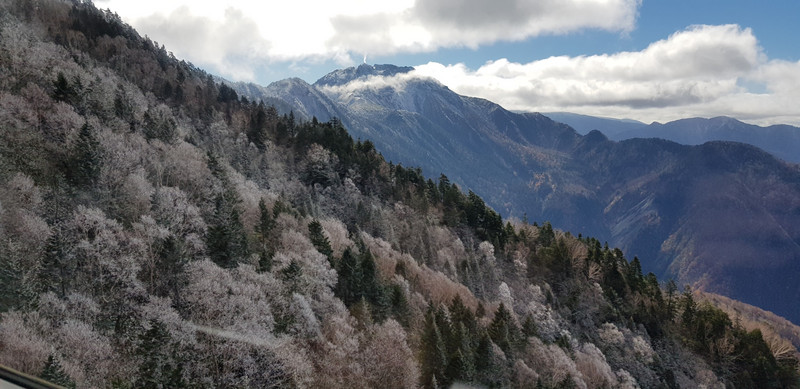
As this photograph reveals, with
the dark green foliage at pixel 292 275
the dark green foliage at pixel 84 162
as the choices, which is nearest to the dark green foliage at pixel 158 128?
the dark green foliage at pixel 84 162

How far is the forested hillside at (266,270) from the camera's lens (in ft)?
99.1

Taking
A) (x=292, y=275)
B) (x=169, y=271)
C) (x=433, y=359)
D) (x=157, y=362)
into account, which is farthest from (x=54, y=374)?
(x=433, y=359)

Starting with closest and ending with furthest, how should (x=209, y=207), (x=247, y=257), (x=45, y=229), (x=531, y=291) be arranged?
(x=45, y=229) → (x=247, y=257) → (x=209, y=207) → (x=531, y=291)

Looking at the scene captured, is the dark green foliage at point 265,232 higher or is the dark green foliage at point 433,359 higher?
the dark green foliage at point 265,232

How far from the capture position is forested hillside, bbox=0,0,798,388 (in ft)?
99.1

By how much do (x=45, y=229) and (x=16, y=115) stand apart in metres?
22.8

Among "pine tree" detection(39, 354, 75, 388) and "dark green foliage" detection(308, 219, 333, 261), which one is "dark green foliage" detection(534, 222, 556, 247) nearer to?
"dark green foliage" detection(308, 219, 333, 261)

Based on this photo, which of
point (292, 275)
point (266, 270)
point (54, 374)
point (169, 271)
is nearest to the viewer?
point (54, 374)

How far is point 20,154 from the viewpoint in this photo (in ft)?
133

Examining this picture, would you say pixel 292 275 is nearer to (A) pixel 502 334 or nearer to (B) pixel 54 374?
(B) pixel 54 374

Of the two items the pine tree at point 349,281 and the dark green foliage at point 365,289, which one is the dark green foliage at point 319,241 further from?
the pine tree at point 349,281

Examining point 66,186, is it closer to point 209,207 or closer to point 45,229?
point 45,229

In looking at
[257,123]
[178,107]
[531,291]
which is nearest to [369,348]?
[531,291]

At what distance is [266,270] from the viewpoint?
4291cm
